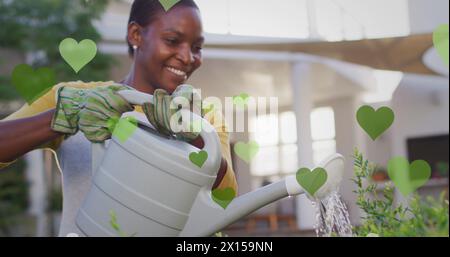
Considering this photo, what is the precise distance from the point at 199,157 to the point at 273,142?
21.9 inches

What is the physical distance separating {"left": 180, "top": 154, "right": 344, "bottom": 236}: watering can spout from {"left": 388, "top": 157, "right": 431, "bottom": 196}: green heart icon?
0.39 ft

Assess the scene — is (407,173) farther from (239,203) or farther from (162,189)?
(162,189)

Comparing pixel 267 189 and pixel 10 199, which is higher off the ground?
pixel 10 199

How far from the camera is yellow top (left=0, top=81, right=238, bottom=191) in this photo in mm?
1509

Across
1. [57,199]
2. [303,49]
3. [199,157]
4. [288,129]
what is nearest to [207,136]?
[199,157]

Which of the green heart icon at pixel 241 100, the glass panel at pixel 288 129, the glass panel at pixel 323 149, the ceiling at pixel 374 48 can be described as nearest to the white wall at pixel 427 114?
the ceiling at pixel 374 48

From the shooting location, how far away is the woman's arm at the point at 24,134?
4.83 feet

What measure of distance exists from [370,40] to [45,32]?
9.16 feet

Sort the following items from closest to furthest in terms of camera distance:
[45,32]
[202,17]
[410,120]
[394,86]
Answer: [202,17], [394,86], [45,32], [410,120]

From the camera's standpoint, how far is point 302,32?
194cm

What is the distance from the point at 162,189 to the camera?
1.37 m

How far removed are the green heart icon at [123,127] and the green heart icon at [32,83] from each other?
0.24 meters
